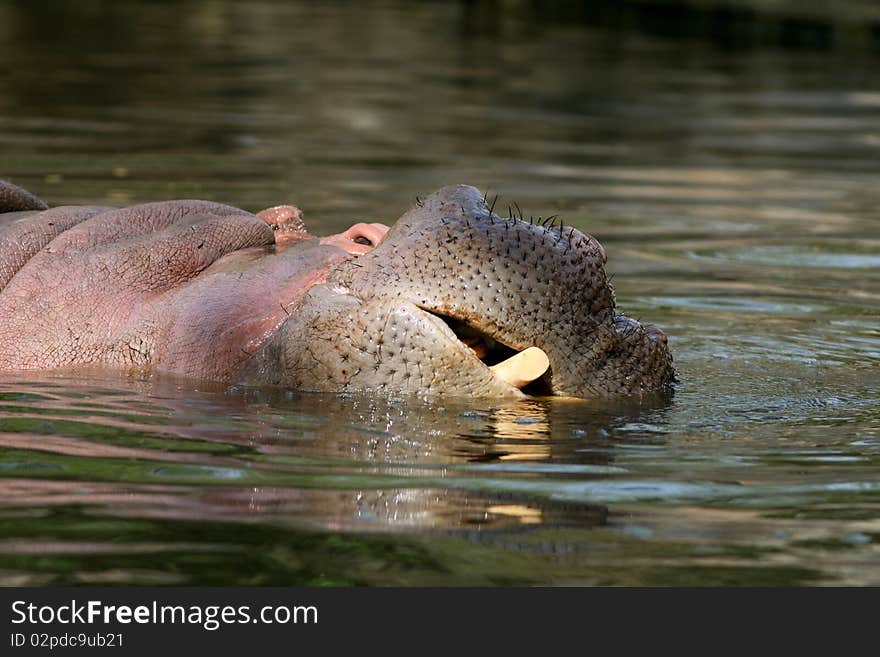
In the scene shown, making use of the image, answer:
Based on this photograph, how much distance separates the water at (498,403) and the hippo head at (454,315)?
0.10 metres

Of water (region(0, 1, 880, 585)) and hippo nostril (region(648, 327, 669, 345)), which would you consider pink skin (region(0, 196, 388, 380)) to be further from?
hippo nostril (region(648, 327, 669, 345))

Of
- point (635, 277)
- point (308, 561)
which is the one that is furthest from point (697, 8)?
point (308, 561)

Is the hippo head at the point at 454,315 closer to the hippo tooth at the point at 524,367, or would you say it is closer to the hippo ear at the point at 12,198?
the hippo tooth at the point at 524,367

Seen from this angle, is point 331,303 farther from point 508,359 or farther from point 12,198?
point 12,198

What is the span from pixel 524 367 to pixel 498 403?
12 cm

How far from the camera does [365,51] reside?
23969 millimetres

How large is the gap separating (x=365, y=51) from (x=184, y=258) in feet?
62.4

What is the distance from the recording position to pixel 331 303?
4711 mm

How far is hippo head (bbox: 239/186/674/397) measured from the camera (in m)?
4.63

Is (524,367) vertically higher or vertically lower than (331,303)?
lower

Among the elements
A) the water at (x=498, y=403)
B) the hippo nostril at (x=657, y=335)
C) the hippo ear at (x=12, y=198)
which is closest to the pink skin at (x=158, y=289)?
the water at (x=498, y=403)

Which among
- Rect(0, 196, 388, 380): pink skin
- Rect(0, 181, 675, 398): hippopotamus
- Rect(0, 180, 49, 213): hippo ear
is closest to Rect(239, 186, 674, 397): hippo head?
Rect(0, 181, 675, 398): hippopotamus

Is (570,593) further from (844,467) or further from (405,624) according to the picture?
(844,467)

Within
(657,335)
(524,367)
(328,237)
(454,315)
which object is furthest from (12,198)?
(657,335)
